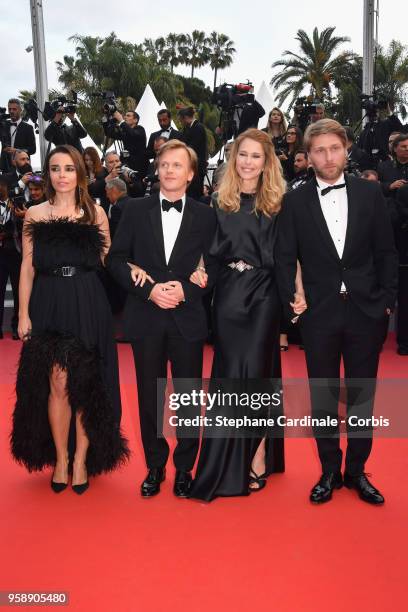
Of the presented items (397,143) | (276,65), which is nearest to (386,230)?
(397,143)

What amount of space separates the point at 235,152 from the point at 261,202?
269mm

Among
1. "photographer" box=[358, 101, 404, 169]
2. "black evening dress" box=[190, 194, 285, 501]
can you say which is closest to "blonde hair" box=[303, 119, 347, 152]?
"black evening dress" box=[190, 194, 285, 501]

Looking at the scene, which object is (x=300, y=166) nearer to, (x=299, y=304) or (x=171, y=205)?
(x=171, y=205)

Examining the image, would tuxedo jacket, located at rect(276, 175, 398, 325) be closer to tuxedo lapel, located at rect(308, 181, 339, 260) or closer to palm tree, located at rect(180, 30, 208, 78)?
tuxedo lapel, located at rect(308, 181, 339, 260)

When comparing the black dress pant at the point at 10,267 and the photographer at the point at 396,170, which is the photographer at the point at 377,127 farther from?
the black dress pant at the point at 10,267

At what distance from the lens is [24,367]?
125 inches

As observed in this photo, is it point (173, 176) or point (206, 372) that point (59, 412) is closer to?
point (173, 176)

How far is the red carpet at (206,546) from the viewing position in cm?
235

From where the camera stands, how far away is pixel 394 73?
27031 mm

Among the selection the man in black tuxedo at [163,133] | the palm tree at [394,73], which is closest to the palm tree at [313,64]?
the palm tree at [394,73]

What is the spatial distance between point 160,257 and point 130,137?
571 centimetres

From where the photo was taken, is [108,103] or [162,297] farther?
[108,103]

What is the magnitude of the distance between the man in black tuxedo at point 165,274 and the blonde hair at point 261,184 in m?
0.13

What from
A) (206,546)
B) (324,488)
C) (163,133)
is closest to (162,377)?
(206,546)
